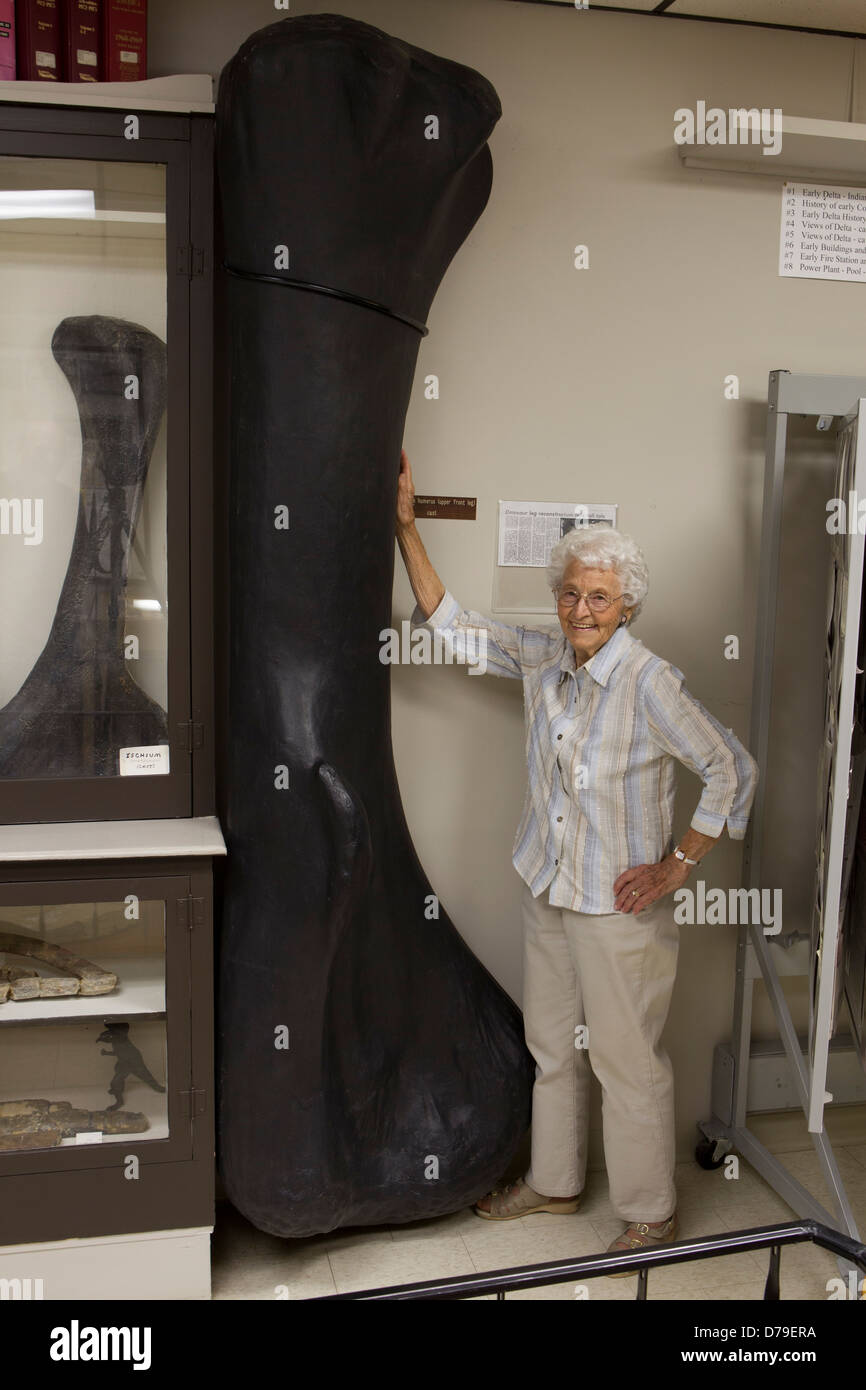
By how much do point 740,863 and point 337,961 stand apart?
1.14 meters

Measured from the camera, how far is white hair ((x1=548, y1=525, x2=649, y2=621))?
236 cm

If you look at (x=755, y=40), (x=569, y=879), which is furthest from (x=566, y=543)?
(x=755, y=40)

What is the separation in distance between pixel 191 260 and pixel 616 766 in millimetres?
1278

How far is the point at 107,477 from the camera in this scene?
233 centimetres

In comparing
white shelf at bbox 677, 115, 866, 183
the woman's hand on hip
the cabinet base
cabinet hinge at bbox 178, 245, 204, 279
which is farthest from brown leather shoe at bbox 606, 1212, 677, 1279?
white shelf at bbox 677, 115, 866, 183

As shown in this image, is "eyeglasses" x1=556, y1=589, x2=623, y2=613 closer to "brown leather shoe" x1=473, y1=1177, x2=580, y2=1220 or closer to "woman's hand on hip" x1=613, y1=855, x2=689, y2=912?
"woman's hand on hip" x1=613, y1=855, x2=689, y2=912

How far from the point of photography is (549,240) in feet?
8.77

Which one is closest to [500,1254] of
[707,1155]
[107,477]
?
[707,1155]

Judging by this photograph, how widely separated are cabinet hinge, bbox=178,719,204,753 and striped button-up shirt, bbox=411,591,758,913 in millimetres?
696

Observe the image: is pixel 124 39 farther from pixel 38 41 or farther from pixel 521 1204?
pixel 521 1204

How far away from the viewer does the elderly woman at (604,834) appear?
2387mm

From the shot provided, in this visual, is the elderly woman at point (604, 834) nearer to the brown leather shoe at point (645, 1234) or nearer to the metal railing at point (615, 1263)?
the brown leather shoe at point (645, 1234)

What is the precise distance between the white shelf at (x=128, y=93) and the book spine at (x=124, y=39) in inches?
2.6
